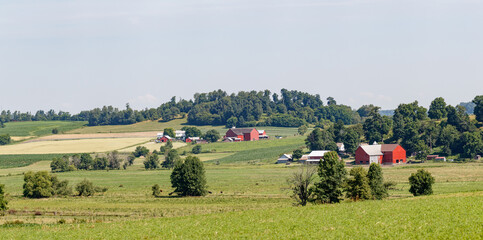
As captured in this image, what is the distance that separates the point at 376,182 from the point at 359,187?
12.6 feet

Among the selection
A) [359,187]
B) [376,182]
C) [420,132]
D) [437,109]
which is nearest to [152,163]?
[420,132]

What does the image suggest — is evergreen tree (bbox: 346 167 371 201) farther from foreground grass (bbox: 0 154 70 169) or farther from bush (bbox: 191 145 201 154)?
bush (bbox: 191 145 201 154)

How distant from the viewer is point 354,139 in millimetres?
164375

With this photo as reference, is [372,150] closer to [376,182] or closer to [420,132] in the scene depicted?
[420,132]

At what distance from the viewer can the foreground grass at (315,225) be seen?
130 ft

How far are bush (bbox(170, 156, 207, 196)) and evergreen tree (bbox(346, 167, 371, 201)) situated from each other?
103 feet

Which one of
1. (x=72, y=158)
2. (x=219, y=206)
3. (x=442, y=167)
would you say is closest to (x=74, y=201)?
(x=219, y=206)

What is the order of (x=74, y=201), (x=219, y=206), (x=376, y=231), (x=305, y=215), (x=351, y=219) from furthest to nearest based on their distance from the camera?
(x=74, y=201), (x=219, y=206), (x=305, y=215), (x=351, y=219), (x=376, y=231)

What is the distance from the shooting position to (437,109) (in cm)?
18925

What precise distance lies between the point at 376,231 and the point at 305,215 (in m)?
10.8

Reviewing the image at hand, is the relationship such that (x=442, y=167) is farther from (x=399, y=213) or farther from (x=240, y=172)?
(x=399, y=213)

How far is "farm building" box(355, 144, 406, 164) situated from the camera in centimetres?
14650

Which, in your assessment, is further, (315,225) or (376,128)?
(376,128)

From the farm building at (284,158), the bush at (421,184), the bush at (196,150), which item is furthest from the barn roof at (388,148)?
the bush at (421,184)
